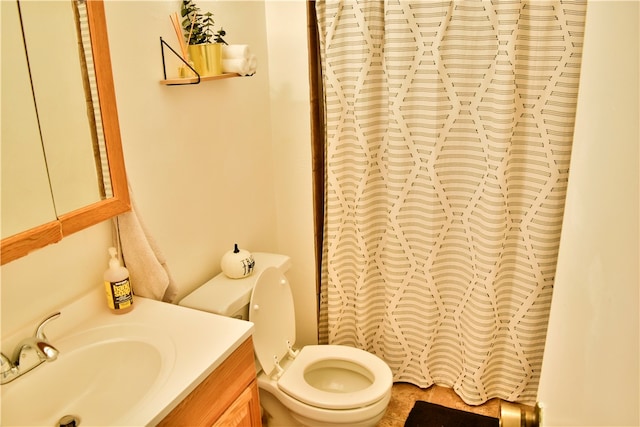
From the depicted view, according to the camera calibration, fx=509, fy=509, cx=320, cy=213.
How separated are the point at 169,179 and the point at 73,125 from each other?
42 centimetres

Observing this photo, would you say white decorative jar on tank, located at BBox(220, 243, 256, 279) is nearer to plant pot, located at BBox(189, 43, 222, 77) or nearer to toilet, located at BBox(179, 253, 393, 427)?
toilet, located at BBox(179, 253, 393, 427)

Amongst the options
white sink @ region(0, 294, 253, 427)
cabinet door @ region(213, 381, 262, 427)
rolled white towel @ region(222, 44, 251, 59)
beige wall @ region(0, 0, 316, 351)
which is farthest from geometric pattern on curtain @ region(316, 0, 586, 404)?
white sink @ region(0, 294, 253, 427)

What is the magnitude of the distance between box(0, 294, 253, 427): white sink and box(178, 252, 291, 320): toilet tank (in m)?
0.16

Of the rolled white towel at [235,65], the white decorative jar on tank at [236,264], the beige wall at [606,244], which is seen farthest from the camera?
the white decorative jar on tank at [236,264]

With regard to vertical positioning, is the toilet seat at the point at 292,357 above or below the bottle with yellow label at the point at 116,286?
below

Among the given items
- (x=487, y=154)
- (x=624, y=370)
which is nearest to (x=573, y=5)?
(x=487, y=154)

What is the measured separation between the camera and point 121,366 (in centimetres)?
144

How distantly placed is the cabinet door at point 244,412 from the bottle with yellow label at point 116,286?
0.44m

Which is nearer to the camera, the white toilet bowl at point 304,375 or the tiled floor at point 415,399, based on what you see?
the white toilet bowl at point 304,375

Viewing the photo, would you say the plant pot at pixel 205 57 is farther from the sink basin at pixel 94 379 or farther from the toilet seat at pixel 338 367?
the toilet seat at pixel 338 367

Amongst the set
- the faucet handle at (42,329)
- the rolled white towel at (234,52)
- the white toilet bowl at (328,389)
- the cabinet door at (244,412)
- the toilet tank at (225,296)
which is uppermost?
the rolled white towel at (234,52)

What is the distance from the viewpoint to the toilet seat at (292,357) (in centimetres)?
188

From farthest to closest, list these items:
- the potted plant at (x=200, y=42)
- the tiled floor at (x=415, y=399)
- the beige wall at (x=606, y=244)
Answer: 1. the tiled floor at (x=415, y=399)
2. the potted plant at (x=200, y=42)
3. the beige wall at (x=606, y=244)

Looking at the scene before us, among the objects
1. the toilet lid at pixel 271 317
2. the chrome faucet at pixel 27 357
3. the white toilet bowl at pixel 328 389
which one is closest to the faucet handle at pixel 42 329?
Result: the chrome faucet at pixel 27 357
